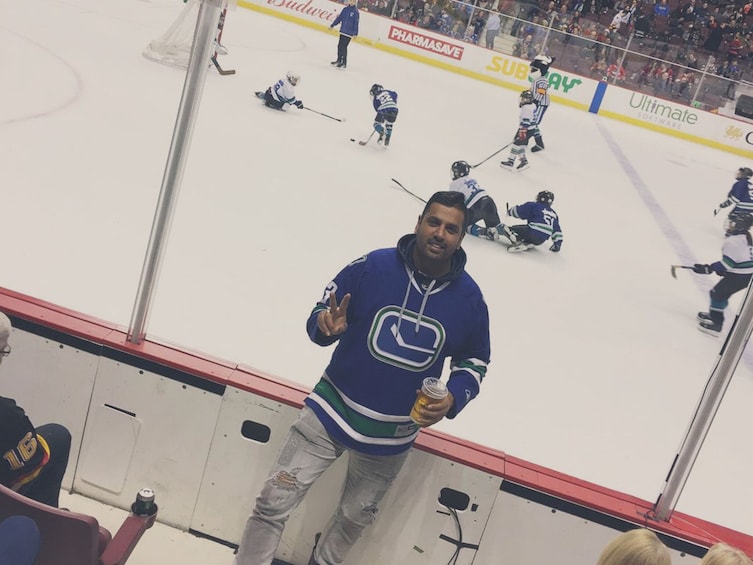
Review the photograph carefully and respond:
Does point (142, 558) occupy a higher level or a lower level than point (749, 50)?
lower

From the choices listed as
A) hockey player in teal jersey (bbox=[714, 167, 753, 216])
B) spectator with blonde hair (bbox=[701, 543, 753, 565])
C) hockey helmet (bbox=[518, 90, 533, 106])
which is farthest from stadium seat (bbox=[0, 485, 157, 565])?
hockey helmet (bbox=[518, 90, 533, 106])

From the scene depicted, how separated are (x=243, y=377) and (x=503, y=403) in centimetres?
156

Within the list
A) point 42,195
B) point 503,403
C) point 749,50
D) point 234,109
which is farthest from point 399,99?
point 749,50

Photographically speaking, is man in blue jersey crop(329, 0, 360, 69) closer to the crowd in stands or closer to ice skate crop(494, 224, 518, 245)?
Answer: the crowd in stands

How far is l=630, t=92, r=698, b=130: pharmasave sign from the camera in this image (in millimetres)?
12883

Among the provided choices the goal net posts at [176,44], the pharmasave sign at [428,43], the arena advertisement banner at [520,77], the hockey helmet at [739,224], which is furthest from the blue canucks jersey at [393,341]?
the pharmasave sign at [428,43]

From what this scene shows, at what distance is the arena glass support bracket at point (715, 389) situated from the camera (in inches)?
81.8

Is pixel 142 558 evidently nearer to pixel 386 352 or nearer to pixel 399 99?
pixel 386 352

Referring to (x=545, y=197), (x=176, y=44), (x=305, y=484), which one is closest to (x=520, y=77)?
(x=176, y=44)

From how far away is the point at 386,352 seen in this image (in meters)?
1.98

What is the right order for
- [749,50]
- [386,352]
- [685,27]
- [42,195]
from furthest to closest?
[685,27], [749,50], [42,195], [386,352]

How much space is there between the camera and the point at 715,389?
211cm

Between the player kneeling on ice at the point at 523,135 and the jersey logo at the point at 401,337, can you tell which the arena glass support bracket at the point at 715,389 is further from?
the player kneeling on ice at the point at 523,135

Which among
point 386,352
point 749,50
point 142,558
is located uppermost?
point 749,50
